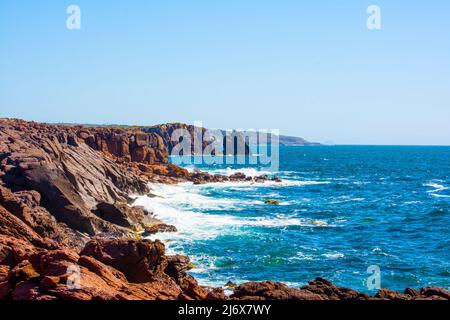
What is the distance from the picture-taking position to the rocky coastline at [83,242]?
57.5 feet

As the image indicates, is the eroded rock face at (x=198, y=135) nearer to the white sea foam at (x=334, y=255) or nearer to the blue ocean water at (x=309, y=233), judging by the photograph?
the blue ocean water at (x=309, y=233)

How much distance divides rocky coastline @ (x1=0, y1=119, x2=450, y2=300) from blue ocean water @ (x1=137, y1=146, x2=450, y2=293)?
13.9 ft

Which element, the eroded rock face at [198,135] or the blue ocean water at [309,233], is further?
the eroded rock face at [198,135]

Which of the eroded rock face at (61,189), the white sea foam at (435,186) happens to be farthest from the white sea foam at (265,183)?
the eroded rock face at (61,189)

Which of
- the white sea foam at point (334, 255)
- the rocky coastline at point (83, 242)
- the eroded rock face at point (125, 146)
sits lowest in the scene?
the white sea foam at point (334, 255)

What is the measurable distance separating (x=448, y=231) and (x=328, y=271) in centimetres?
2226

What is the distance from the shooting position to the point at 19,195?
118 ft

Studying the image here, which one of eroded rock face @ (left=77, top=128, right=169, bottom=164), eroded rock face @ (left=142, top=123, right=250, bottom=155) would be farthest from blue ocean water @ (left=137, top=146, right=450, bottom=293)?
eroded rock face @ (left=142, top=123, right=250, bottom=155)

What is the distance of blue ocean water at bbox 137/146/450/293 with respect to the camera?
1337 inches

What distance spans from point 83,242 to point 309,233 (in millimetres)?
22833

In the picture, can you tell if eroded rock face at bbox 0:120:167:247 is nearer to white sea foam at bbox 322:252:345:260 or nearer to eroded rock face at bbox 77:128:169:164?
white sea foam at bbox 322:252:345:260

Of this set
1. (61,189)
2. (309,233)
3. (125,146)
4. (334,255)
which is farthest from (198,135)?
(334,255)

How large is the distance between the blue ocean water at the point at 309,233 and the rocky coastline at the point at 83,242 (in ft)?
13.9
